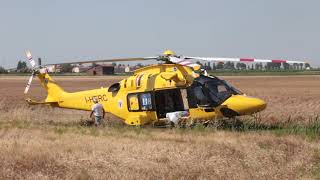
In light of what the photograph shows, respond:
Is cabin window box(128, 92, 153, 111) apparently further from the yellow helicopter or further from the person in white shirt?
the person in white shirt

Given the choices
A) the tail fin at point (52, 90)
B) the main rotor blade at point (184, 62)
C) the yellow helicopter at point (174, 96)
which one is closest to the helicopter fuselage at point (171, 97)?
the yellow helicopter at point (174, 96)

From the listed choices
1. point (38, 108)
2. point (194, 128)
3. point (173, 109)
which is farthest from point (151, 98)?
point (38, 108)

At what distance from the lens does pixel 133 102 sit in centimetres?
1791

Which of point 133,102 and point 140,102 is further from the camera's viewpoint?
point 133,102

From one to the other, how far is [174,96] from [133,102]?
1779 millimetres

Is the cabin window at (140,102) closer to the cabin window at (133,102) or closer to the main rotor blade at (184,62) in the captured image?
the cabin window at (133,102)

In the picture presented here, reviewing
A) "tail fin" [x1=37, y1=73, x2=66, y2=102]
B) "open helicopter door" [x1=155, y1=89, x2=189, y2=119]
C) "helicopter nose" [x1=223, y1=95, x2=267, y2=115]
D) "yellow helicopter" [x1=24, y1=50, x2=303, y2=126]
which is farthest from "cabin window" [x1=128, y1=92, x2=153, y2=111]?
"tail fin" [x1=37, y1=73, x2=66, y2=102]

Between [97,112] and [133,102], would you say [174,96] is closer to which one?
[133,102]

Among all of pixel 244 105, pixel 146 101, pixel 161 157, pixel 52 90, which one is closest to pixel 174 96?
pixel 146 101

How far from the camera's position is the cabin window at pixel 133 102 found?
1778 cm

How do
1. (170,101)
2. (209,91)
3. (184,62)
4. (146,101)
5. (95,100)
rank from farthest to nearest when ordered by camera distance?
(95,100)
(146,101)
(170,101)
(209,91)
(184,62)

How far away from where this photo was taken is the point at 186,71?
16.8 meters

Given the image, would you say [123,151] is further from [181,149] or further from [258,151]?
[258,151]

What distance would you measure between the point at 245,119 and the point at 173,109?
11.0ft
